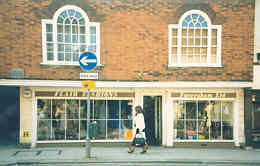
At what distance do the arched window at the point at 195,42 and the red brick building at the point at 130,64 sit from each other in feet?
0.13

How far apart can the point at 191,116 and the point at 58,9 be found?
700 centimetres

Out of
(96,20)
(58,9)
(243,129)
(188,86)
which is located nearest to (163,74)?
(188,86)

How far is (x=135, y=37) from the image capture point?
1019 centimetres

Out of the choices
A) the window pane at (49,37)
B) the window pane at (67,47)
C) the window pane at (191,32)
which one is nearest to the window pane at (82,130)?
the window pane at (67,47)

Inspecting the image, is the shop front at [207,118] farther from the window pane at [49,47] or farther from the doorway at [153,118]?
the window pane at [49,47]

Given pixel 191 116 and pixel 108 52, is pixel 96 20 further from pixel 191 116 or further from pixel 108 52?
pixel 191 116

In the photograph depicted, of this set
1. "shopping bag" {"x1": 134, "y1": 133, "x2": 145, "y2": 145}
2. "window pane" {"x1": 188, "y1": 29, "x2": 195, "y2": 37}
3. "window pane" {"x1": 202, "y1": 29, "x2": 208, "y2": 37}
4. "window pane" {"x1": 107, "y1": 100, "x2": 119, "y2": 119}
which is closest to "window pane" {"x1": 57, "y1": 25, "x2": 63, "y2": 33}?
"window pane" {"x1": 107, "y1": 100, "x2": 119, "y2": 119}

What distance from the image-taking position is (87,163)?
7914mm

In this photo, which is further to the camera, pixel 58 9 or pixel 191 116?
pixel 191 116

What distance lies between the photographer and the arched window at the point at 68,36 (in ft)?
32.3

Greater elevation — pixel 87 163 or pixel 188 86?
pixel 188 86

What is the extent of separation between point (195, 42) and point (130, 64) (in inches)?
113

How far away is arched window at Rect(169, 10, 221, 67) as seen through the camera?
10336 mm

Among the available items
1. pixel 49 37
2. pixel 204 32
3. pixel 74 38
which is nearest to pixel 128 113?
pixel 74 38
